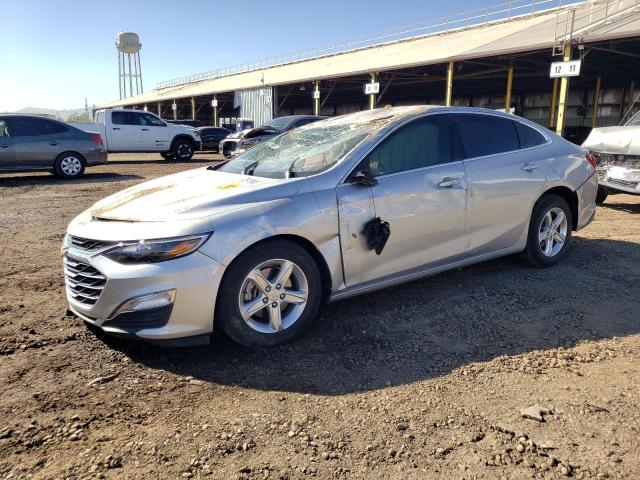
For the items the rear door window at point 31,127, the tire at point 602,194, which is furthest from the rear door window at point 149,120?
the tire at point 602,194

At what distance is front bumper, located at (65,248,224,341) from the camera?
2.89 meters

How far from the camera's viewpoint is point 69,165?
1255 centimetres

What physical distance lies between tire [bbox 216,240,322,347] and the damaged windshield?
0.70 metres

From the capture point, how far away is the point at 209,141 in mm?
25969

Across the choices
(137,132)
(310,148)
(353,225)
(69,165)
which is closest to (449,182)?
(353,225)

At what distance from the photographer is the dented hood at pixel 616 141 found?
7672mm

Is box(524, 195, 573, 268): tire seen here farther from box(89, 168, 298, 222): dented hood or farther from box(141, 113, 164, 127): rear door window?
box(141, 113, 164, 127): rear door window

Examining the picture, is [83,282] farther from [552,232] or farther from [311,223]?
[552,232]

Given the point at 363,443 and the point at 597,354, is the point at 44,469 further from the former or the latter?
the point at 597,354

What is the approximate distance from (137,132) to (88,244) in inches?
636

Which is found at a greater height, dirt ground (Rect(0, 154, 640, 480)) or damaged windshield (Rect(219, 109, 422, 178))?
damaged windshield (Rect(219, 109, 422, 178))

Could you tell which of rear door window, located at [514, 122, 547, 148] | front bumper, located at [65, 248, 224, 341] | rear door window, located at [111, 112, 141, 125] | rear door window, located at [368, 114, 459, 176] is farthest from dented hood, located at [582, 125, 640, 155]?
rear door window, located at [111, 112, 141, 125]

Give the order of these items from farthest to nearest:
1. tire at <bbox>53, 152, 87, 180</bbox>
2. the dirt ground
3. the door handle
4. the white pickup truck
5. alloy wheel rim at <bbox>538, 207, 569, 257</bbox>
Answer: the white pickup truck
tire at <bbox>53, 152, 87, 180</bbox>
alloy wheel rim at <bbox>538, 207, 569, 257</bbox>
the door handle
the dirt ground

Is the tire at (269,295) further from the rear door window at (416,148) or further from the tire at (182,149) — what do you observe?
the tire at (182,149)
